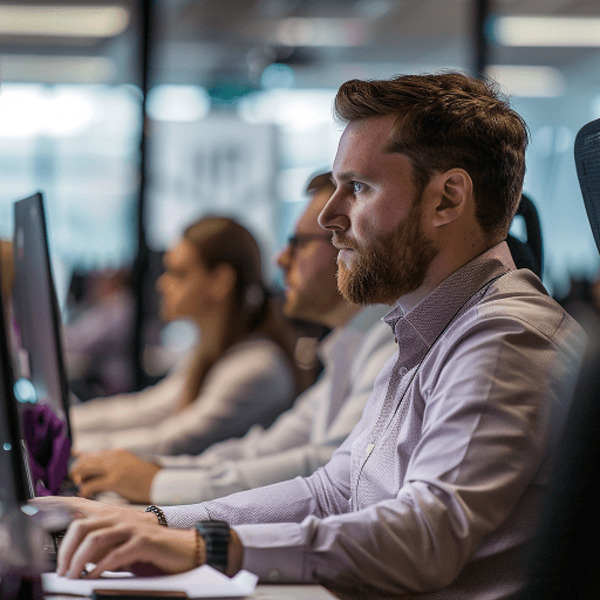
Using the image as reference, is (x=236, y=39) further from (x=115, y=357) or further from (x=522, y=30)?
(x=115, y=357)

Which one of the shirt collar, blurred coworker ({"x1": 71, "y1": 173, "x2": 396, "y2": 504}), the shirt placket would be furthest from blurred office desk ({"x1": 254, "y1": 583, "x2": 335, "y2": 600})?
blurred coworker ({"x1": 71, "y1": 173, "x2": 396, "y2": 504})

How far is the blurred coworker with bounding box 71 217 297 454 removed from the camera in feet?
9.84

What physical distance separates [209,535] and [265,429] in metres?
1.96

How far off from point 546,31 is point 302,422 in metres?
4.51

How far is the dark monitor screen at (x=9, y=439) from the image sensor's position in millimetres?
932

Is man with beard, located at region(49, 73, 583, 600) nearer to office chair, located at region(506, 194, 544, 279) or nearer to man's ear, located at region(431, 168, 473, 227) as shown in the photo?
man's ear, located at region(431, 168, 473, 227)

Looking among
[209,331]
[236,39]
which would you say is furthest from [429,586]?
[236,39]

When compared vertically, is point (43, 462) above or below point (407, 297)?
below

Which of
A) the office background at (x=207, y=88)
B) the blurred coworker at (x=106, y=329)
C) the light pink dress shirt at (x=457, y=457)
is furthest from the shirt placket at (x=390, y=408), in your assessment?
the blurred coworker at (x=106, y=329)

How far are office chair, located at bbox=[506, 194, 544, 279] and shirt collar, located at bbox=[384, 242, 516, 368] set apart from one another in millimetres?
220

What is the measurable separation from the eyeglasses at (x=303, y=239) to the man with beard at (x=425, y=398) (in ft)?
3.54

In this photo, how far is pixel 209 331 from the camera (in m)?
3.26

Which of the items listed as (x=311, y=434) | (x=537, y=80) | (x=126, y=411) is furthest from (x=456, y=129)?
(x=537, y=80)

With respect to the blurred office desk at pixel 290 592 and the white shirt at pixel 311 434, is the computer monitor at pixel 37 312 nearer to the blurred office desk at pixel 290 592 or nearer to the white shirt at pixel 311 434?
the white shirt at pixel 311 434
